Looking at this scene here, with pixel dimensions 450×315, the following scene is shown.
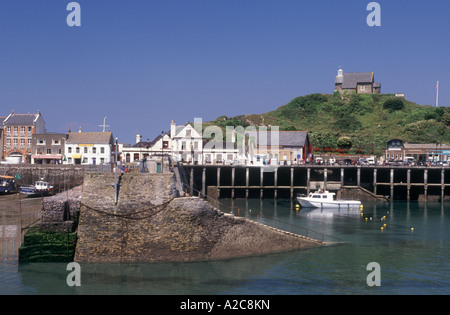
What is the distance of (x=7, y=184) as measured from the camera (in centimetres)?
5116

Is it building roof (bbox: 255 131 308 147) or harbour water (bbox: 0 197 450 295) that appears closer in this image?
harbour water (bbox: 0 197 450 295)

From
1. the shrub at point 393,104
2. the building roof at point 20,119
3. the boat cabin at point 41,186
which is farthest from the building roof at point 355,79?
the boat cabin at point 41,186

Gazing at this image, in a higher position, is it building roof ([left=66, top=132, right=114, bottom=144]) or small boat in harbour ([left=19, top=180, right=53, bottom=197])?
building roof ([left=66, top=132, right=114, bottom=144])

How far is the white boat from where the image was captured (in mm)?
51453

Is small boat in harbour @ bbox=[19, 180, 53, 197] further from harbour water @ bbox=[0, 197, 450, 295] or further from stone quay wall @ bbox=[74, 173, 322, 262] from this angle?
stone quay wall @ bbox=[74, 173, 322, 262]

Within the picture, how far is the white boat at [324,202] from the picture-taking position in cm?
5145

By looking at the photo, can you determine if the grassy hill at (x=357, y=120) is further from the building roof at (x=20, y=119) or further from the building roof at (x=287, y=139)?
the building roof at (x=20, y=119)

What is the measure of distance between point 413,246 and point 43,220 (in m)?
24.1

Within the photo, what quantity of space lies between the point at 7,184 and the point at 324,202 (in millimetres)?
35220

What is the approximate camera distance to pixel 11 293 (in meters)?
21.2

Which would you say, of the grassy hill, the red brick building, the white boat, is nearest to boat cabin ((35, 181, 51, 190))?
the red brick building

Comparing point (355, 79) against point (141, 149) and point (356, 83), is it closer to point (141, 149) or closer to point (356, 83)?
point (356, 83)

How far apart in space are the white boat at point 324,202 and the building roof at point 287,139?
71.0 feet
